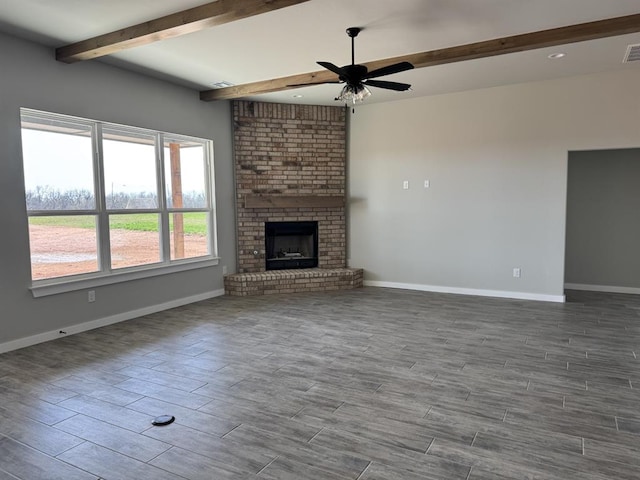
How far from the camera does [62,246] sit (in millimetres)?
4305

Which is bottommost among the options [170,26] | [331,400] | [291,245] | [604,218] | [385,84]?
[331,400]

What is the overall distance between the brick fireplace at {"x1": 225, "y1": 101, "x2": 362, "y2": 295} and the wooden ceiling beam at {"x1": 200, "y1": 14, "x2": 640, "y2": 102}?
1.34m

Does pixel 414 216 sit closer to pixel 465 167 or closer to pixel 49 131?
pixel 465 167

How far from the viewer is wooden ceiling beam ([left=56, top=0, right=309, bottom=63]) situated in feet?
9.82

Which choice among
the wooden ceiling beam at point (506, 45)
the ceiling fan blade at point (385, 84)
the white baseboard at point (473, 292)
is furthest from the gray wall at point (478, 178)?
the ceiling fan blade at point (385, 84)

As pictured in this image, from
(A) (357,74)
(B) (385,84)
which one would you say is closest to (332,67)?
(A) (357,74)

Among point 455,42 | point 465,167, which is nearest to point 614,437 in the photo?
point 455,42

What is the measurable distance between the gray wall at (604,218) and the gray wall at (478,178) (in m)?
1.00

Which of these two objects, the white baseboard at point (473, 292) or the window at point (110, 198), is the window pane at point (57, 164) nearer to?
the window at point (110, 198)

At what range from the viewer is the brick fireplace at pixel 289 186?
252 inches

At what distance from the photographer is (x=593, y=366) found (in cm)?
332

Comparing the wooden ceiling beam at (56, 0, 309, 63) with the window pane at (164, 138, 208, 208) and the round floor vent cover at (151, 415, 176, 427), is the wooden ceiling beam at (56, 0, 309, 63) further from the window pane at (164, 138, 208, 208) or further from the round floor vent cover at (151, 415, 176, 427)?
the round floor vent cover at (151, 415, 176, 427)

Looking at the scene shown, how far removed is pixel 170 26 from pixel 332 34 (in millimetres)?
1411

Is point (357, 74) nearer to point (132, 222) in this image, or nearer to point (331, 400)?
point (331, 400)
